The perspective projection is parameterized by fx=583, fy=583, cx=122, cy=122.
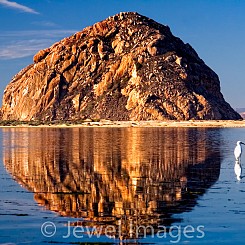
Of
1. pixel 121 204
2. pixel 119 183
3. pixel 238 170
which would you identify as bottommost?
pixel 121 204

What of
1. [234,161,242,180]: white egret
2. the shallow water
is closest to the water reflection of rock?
the shallow water

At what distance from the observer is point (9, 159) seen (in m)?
40.0

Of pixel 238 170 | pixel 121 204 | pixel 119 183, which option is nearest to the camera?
pixel 121 204

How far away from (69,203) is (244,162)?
1931 centimetres

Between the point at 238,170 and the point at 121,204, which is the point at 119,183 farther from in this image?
the point at 238,170

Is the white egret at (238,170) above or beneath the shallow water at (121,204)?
above

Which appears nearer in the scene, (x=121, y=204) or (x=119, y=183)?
(x=121, y=204)

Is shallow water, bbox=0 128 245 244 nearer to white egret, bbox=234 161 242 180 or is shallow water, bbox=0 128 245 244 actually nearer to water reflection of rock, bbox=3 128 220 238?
water reflection of rock, bbox=3 128 220 238

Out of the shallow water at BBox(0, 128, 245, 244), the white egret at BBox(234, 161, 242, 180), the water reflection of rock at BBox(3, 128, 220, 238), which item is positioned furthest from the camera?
the white egret at BBox(234, 161, 242, 180)

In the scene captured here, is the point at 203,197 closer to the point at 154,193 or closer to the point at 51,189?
the point at 154,193

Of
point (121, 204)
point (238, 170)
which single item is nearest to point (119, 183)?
point (121, 204)

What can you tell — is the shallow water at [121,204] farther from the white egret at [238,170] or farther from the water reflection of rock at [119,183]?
the white egret at [238,170]

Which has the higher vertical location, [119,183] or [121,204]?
[119,183]

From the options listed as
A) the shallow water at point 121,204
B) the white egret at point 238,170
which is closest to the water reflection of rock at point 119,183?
the shallow water at point 121,204
